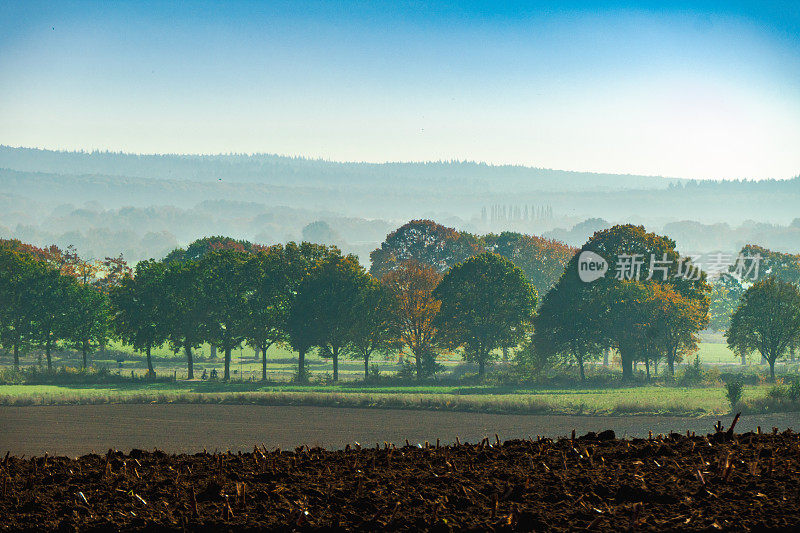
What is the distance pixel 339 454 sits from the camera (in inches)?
598

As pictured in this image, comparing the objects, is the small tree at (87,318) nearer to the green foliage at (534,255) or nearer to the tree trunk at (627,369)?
the tree trunk at (627,369)

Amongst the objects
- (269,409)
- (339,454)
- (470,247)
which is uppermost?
(470,247)

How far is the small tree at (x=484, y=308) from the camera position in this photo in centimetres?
7925

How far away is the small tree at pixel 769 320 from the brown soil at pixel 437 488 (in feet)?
206

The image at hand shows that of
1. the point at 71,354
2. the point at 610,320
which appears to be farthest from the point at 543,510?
the point at 71,354

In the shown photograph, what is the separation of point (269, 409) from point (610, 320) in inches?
1410

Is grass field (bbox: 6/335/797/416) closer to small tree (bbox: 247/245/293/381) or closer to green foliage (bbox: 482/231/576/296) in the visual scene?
small tree (bbox: 247/245/293/381)

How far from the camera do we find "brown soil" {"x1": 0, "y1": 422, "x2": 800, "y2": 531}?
10.2 meters

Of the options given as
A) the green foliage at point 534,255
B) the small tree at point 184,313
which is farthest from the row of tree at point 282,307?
the green foliage at point 534,255

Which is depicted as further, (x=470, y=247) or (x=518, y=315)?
(x=470, y=247)

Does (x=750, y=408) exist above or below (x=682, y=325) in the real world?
below

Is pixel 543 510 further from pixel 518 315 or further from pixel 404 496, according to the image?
pixel 518 315

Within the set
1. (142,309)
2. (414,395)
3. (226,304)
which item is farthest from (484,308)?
(142,309)

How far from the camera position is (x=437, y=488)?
11820 millimetres
